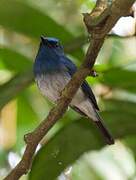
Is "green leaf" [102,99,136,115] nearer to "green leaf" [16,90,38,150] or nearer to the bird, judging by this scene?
the bird

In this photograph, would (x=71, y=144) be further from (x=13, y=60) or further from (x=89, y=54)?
(x=89, y=54)

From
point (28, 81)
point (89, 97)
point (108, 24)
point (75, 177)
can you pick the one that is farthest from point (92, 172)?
point (108, 24)

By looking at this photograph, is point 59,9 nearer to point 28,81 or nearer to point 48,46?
point 48,46

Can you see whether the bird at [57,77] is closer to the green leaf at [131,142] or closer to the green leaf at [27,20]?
the green leaf at [27,20]

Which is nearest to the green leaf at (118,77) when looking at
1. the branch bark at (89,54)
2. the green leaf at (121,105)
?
the green leaf at (121,105)

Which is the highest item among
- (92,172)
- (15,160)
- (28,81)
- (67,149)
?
(28,81)

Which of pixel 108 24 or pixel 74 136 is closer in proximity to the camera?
pixel 108 24

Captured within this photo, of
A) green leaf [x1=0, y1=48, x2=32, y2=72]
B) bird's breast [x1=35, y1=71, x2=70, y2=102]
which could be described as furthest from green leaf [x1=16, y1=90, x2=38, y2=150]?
bird's breast [x1=35, y1=71, x2=70, y2=102]
